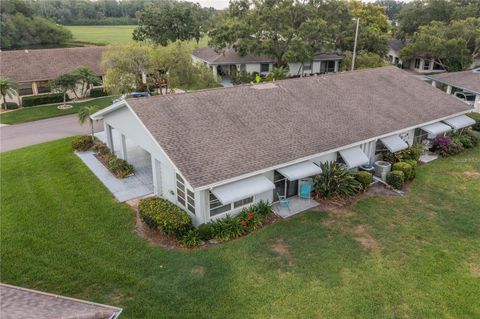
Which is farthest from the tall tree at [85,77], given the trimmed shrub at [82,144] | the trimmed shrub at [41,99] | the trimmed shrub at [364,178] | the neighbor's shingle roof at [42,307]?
the neighbor's shingle roof at [42,307]

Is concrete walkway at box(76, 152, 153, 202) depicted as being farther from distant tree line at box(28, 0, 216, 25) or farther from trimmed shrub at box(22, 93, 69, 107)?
distant tree line at box(28, 0, 216, 25)

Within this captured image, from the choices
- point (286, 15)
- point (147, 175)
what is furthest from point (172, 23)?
point (147, 175)

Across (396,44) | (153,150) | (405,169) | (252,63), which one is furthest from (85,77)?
(396,44)

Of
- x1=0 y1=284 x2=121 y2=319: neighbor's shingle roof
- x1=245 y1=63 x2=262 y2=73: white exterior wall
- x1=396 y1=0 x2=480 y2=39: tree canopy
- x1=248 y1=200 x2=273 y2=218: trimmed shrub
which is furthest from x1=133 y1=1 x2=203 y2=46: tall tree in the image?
x1=0 y1=284 x2=121 y2=319: neighbor's shingle roof

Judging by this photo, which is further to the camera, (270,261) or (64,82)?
(64,82)

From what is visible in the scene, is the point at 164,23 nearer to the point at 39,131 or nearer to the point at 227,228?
the point at 39,131

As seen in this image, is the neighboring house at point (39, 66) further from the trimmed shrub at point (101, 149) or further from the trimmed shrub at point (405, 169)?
the trimmed shrub at point (405, 169)
